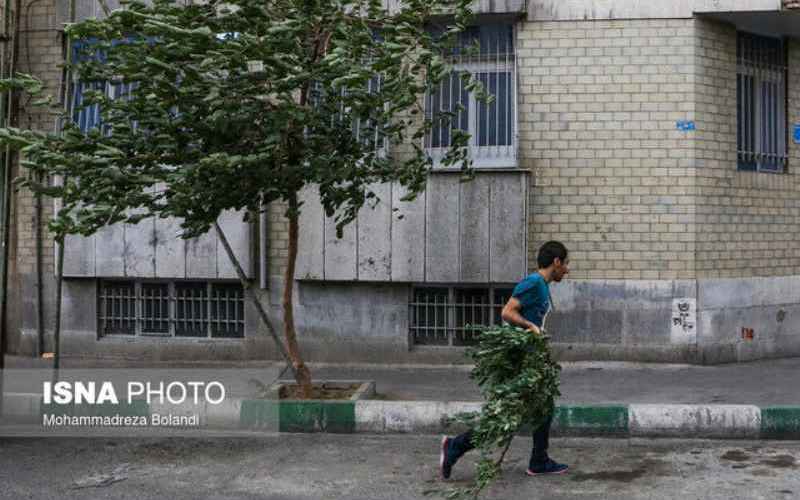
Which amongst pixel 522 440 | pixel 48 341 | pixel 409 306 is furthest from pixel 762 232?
pixel 48 341

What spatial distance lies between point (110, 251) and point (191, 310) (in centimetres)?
121

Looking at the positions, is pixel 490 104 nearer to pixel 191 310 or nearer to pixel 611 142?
pixel 611 142

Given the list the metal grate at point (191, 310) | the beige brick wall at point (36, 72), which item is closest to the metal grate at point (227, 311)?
the metal grate at point (191, 310)

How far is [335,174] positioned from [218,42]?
1.51m

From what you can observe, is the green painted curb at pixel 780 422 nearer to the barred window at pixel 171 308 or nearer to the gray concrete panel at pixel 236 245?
the gray concrete panel at pixel 236 245

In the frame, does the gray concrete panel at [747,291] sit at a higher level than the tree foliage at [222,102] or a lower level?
lower

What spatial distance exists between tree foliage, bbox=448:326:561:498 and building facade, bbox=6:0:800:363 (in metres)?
4.79

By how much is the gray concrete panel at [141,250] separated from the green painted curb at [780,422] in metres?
7.34

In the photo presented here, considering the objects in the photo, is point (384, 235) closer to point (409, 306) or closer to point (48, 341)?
point (409, 306)

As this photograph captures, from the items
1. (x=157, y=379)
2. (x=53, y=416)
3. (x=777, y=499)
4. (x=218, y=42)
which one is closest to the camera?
(x=777, y=499)

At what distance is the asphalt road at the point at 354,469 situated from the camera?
7176 mm

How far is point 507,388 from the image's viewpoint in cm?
704

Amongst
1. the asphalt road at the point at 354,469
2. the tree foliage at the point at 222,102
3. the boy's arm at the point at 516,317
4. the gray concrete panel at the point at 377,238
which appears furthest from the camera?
the gray concrete panel at the point at 377,238

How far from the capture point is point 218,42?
26.7 feet
